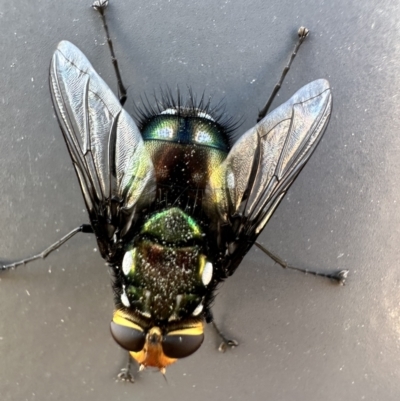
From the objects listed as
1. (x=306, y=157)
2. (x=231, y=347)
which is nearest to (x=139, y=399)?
(x=231, y=347)

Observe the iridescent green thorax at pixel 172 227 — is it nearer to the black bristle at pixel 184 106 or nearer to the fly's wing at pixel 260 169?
the fly's wing at pixel 260 169

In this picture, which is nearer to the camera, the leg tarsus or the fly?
the fly

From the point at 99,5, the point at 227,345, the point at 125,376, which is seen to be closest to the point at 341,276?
the point at 227,345

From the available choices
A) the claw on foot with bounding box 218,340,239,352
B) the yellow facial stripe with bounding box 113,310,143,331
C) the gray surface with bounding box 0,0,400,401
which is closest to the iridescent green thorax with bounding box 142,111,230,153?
the gray surface with bounding box 0,0,400,401

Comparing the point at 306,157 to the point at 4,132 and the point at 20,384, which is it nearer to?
the point at 4,132

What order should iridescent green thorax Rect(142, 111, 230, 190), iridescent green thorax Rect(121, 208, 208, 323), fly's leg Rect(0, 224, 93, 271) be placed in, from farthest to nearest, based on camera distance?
1. fly's leg Rect(0, 224, 93, 271)
2. iridescent green thorax Rect(142, 111, 230, 190)
3. iridescent green thorax Rect(121, 208, 208, 323)

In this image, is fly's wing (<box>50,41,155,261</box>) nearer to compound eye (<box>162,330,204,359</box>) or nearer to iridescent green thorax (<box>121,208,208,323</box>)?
iridescent green thorax (<box>121,208,208,323</box>)

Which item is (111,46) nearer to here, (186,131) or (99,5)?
(99,5)
